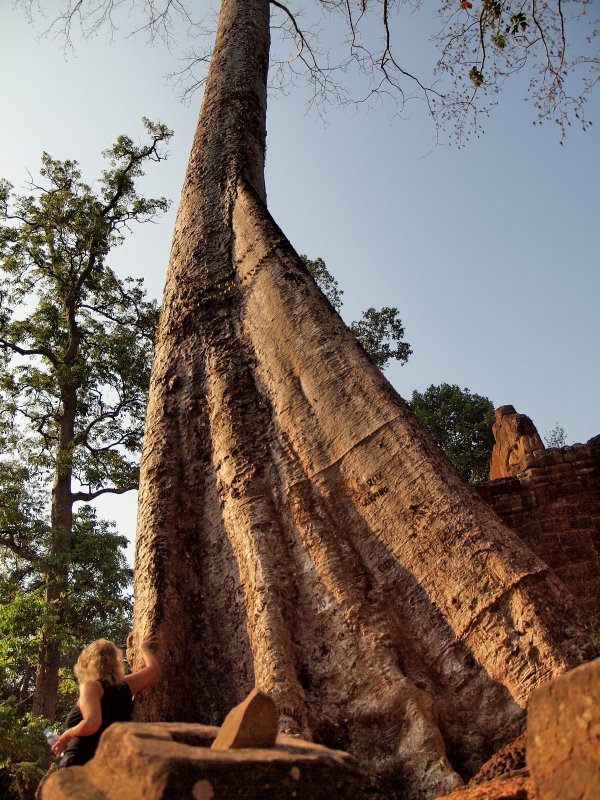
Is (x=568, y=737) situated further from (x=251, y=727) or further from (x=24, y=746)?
(x=24, y=746)

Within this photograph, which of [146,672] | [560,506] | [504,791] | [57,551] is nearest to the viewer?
[504,791]

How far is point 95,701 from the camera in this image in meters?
2.23

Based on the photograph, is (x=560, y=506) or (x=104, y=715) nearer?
(x=104, y=715)

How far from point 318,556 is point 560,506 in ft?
8.84

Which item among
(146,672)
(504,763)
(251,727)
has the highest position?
(146,672)

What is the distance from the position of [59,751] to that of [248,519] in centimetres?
111

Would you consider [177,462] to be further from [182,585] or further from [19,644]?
[19,644]

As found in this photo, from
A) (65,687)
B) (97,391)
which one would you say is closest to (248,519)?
(97,391)

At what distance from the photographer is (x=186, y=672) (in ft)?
9.13

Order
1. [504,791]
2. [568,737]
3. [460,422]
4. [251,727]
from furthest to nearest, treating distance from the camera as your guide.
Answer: [460,422], [504,791], [251,727], [568,737]

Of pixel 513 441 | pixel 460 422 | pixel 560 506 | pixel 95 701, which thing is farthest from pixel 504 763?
pixel 460 422

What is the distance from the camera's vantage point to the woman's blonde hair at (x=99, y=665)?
2318 mm

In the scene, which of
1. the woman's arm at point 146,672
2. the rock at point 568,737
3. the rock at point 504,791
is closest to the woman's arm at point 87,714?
the woman's arm at point 146,672

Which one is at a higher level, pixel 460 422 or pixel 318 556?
pixel 460 422
